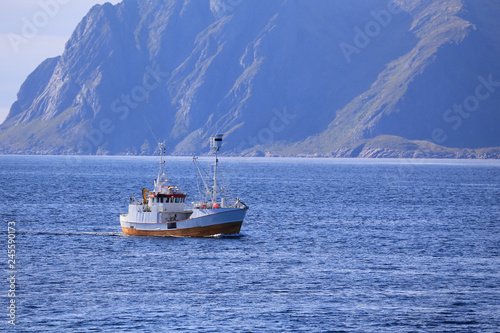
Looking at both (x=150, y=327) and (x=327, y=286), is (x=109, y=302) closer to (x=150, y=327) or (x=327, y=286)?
(x=150, y=327)

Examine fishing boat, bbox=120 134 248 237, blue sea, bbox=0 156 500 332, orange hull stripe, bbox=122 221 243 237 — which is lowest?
blue sea, bbox=0 156 500 332

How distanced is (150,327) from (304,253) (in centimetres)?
3172

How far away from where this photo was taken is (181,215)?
89.2 meters

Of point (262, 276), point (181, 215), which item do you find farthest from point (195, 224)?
point (262, 276)

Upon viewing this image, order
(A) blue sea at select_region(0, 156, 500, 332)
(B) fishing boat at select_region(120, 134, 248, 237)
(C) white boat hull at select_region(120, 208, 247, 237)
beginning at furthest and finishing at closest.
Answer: (B) fishing boat at select_region(120, 134, 248, 237) → (C) white boat hull at select_region(120, 208, 247, 237) → (A) blue sea at select_region(0, 156, 500, 332)

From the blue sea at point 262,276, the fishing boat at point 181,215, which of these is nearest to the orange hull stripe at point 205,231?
the fishing boat at point 181,215

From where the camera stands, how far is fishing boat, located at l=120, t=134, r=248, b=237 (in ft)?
284

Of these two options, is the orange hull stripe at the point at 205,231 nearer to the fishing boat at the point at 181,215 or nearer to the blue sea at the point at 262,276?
the fishing boat at the point at 181,215

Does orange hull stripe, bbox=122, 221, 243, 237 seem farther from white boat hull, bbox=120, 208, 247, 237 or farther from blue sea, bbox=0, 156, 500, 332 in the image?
blue sea, bbox=0, 156, 500, 332

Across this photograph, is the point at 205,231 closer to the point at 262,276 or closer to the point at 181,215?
the point at 181,215

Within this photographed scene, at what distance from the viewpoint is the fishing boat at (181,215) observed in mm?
86688

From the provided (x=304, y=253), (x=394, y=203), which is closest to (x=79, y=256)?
(x=304, y=253)

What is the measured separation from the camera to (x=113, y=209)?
411ft

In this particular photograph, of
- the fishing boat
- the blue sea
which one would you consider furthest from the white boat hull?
the blue sea
